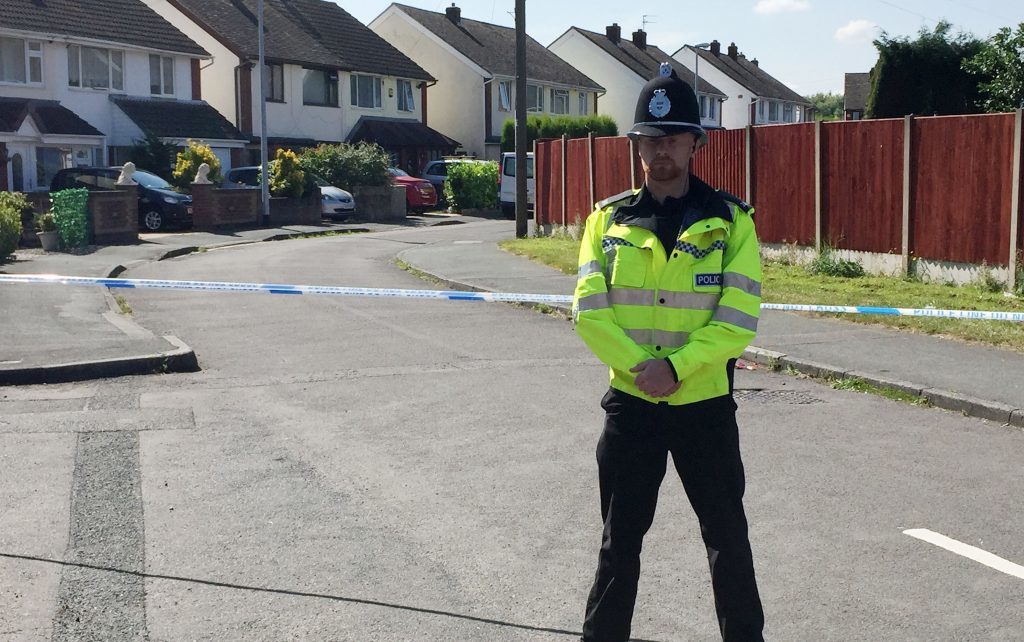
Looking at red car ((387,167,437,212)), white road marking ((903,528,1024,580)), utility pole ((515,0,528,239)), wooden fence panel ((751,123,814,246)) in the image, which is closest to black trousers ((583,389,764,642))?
white road marking ((903,528,1024,580))

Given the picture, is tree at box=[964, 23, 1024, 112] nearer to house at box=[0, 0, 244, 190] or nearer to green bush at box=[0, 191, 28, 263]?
green bush at box=[0, 191, 28, 263]

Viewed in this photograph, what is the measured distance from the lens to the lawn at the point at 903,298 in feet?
36.8

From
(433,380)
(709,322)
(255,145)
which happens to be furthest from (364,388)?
(255,145)

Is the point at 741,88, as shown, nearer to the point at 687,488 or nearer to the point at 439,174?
the point at 439,174

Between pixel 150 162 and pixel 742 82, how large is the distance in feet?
189

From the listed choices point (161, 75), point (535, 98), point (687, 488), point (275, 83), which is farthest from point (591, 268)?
point (535, 98)

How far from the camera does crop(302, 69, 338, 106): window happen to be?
4953 centimetres

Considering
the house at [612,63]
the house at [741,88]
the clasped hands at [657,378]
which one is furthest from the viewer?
the house at [741,88]

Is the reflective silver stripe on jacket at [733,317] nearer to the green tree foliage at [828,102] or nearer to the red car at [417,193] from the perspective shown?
the red car at [417,193]

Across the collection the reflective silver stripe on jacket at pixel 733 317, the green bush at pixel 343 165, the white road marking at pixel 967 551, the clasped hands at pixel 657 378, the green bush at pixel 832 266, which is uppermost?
→ the green bush at pixel 343 165

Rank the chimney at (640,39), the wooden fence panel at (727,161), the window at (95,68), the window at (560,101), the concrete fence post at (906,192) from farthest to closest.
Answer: the chimney at (640,39) → the window at (560,101) → the window at (95,68) → the wooden fence panel at (727,161) → the concrete fence post at (906,192)

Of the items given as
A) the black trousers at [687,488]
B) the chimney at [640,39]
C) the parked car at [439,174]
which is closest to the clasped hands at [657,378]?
the black trousers at [687,488]

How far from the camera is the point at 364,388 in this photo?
364 inches

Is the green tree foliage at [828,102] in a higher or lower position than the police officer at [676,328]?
higher
